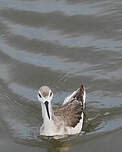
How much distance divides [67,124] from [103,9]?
554cm

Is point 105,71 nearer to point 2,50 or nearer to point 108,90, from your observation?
point 108,90

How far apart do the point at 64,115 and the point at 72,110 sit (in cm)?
27

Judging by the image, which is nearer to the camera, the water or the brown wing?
the water

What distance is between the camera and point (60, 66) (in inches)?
544

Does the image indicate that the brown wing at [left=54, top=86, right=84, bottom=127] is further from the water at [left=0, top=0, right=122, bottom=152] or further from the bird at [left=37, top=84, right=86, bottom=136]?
the water at [left=0, top=0, right=122, bottom=152]

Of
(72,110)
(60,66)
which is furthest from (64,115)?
(60,66)

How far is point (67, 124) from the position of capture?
37.6ft

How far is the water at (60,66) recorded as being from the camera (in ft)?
37.1

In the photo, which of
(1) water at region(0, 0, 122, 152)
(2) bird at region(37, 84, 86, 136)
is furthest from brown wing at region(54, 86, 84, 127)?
(1) water at region(0, 0, 122, 152)

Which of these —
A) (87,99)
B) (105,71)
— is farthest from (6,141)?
(105,71)

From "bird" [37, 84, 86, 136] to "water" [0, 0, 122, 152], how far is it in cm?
20

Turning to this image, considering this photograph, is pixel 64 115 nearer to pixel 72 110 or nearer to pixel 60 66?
pixel 72 110

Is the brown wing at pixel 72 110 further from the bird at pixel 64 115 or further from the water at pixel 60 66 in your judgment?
the water at pixel 60 66

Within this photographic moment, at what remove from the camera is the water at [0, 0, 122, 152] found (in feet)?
37.1
